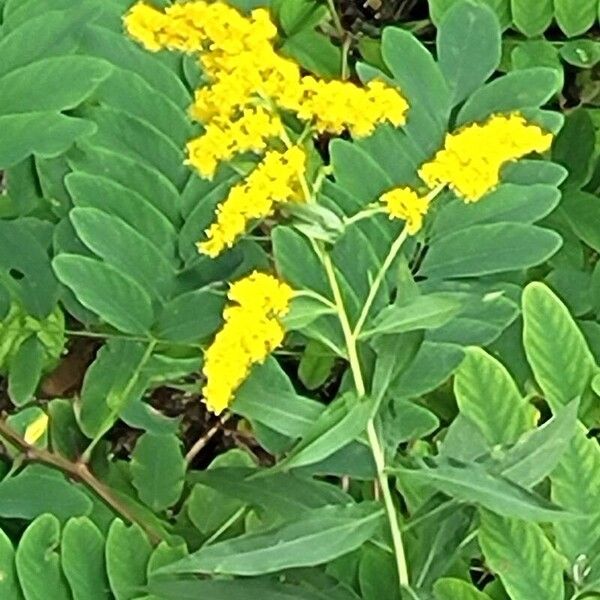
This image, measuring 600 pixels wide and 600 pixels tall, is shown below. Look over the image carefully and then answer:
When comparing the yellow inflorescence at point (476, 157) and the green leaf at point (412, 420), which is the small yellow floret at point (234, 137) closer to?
the yellow inflorescence at point (476, 157)

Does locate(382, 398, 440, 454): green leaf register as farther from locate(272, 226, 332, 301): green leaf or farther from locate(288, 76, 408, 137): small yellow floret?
locate(288, 76, 408, 137): small yellow floret

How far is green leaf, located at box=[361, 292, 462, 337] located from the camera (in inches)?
27.3

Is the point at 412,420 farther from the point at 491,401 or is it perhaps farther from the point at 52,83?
the point at 52,83

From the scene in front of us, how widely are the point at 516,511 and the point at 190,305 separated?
33cm

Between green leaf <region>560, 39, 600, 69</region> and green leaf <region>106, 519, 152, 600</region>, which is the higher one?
green leaf <region>560, 39, 600, 69</region>

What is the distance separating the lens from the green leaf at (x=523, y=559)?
2.38 ft

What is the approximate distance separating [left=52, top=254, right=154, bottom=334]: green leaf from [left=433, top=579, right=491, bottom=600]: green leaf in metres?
0.29

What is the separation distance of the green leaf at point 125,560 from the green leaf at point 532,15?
557 millimetres

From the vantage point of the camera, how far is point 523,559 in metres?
0.73

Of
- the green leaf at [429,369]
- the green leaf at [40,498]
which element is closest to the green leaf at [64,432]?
the green leaf at [40,498]

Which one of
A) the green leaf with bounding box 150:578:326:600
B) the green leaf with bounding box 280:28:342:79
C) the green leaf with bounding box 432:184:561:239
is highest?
the green leaf with bounding box 280:28:342:79

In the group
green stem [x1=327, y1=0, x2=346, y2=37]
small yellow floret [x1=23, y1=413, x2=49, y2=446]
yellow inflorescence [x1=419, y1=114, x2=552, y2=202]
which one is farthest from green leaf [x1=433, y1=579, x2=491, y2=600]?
green stem [x1=327, y1=0, x2=346, y2=37]

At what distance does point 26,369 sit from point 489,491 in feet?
1.57

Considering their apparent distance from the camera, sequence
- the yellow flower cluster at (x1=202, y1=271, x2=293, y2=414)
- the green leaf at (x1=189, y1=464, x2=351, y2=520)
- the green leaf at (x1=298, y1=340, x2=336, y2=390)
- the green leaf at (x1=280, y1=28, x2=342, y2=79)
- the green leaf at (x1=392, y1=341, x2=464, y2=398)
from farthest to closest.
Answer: the green leaf at (x1=280, y1=28, x2=342, y2=79) < the green leaf at (x1=298, y1=340, x2=336, y2=390) < the green leaf at (x1=392, y1=341, x2=464, y2=398) < the green leaf at (x1=189, y1=464, x2=351, y2=520) < the yellow flower cluster at (x1=202, y1=271, x2=293, y2=414)
